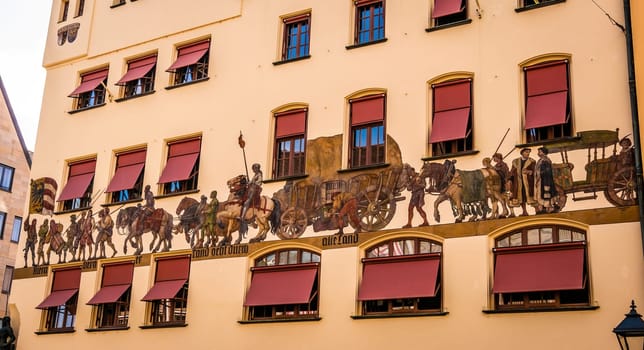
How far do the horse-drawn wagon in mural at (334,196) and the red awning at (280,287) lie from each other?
901 millimetres

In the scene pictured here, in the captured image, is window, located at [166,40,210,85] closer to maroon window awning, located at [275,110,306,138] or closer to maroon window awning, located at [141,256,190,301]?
maroon window awning, located at [275,110,306,138]

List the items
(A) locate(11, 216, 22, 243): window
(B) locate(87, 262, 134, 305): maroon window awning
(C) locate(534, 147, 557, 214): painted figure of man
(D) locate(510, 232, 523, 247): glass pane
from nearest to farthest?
(C) locate(534, 147, 557, 214): painted figure of man → (D) locate(510, 232, 523, 247): glass pane → (B) locate(87, 262, 134, 305): maroon window awning → (A) locate(11, 216, 22, 243): window

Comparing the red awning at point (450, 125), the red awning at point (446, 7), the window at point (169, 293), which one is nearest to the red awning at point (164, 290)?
the window at point (169, 293)

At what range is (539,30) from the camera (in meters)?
18.0

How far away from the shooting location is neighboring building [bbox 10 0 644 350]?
1655 centimetres

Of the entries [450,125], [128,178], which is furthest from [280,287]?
[128,178]

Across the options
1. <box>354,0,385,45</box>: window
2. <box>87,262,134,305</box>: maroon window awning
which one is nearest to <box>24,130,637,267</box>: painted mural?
<box>87,262,134,305</box>: maroon window awning

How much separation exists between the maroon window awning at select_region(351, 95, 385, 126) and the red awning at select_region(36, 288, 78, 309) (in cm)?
930

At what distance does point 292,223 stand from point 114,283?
5.78 metres

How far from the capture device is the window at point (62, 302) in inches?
911

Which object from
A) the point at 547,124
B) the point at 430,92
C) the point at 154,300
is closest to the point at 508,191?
the point at 547,124

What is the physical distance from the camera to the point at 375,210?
18.6 meters

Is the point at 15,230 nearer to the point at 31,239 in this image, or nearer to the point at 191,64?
the point at 31,239

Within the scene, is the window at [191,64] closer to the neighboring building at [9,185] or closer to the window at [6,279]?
the neighboring building at [9,185]
